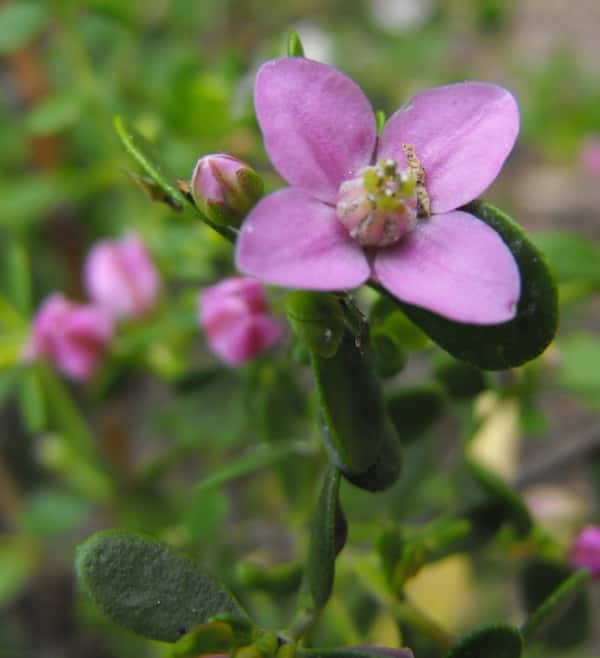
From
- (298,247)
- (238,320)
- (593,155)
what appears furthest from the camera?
(593,155)

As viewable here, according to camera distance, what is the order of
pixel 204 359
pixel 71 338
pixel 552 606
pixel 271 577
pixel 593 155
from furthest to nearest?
pixel 204 359 < pixel 593 155 < pixel 71 338 < pixel 271 577 < pixel 552 606

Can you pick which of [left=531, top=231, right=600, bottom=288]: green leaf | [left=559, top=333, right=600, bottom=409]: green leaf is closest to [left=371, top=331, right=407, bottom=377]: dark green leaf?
[left=531, top=231, right=600, bottom=288]: green leaf

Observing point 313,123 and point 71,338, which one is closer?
point 313,123

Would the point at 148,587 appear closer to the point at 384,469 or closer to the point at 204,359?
the point at 384,469

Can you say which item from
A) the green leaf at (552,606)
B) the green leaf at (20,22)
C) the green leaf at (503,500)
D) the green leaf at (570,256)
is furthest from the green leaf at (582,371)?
the green leaf at (20,22)

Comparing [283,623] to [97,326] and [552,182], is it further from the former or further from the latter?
[552,182]

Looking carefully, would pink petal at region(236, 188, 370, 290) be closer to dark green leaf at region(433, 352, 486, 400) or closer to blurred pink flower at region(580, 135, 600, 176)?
dark green leaf at region(433, 352, 486, 400)

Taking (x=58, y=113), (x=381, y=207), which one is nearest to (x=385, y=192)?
(x=381, y=207)

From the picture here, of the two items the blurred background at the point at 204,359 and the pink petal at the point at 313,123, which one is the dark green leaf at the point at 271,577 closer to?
the blurred background at the point at 204,359
